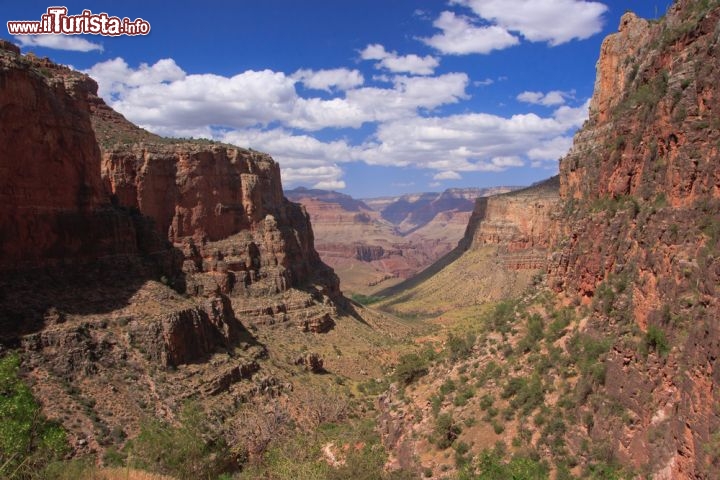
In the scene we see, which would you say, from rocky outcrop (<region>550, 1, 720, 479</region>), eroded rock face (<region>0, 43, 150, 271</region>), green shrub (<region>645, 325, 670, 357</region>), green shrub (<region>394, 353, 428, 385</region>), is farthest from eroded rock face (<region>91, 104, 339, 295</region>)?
green shrub (<region>645, 325, 670, 357</region>)

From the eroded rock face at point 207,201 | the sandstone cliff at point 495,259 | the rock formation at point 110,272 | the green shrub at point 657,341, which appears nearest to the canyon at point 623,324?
the green shrub at point 657,341

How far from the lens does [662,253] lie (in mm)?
21312

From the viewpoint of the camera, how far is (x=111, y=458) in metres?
28.8

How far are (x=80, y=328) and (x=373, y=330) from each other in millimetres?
41711

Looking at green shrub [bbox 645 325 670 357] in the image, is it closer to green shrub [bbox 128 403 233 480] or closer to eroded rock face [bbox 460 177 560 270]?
green shrub [bbox 128 403 233 480]

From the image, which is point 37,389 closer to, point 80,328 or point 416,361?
point 80,328

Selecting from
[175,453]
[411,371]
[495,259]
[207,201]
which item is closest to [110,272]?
[207,201]

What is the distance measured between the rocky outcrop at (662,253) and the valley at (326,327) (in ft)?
0.32

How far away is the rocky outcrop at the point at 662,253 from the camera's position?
693 inches

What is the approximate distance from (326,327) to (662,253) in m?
46.3

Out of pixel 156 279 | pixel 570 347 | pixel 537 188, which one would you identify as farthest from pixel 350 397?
pixel 537 188

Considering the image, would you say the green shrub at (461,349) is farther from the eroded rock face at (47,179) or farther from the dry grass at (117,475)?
the eroded rock face at (47,179)

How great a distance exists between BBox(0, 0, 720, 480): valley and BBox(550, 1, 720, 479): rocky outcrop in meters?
0.10

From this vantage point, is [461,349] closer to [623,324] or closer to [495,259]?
[623,324]
